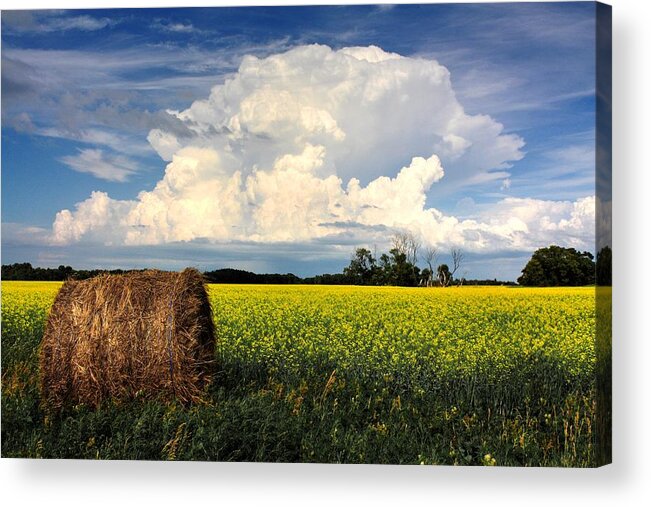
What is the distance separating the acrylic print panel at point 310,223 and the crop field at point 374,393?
0.07 ft

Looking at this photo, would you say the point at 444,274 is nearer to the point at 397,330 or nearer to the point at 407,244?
the point at 407,244

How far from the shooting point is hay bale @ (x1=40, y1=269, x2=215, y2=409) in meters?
6.73

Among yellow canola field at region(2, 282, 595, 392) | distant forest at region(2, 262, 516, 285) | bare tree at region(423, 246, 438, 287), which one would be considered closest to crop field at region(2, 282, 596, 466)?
yellow canola field at region(2, 282, 595, 392)

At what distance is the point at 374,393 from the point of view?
7336mm

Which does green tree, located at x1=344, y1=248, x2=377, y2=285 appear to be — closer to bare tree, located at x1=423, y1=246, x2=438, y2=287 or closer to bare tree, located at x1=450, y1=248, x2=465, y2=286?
bare tree, located at x1=423, y1=246, x2=438, y2=287

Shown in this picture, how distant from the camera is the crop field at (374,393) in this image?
22.3 ft

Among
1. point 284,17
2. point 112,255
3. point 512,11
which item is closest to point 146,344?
point 112,255

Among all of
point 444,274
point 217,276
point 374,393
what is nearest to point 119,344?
point 217,276

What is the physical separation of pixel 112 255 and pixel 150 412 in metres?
1.53

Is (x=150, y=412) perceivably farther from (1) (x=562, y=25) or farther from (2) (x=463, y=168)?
(1) (x=562, y=25)

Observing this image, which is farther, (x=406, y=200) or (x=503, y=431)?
(x=406, y=200)

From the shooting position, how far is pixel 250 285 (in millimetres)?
7949

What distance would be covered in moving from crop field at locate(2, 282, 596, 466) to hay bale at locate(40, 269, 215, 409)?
0.15 meters

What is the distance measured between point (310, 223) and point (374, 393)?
1.51 meters
